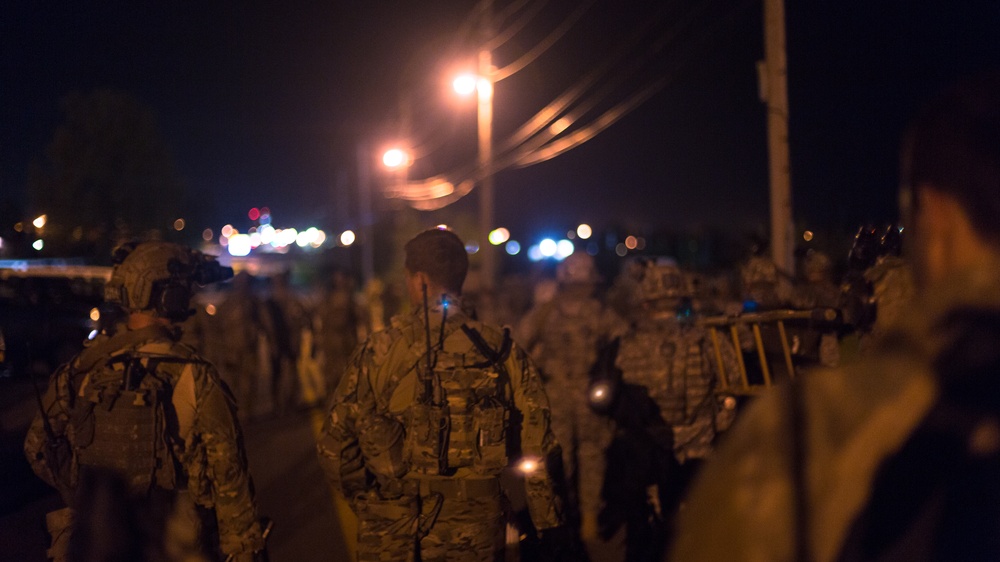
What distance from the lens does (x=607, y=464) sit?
7.27 metres

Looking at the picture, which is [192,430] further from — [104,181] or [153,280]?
[104,181]

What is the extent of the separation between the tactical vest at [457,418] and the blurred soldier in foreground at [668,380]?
8.79ft

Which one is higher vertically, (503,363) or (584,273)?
(584,273)

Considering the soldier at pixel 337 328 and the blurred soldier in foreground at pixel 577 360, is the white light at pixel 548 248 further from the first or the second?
the blurred soldier in foreground at pixel 577 360

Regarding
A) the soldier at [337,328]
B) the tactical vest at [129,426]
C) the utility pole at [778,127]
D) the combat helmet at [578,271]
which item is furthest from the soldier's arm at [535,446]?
the soldier at [337,328]

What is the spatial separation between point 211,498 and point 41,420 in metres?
0.79

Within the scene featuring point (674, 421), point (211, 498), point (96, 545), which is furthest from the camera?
point (674, 421)

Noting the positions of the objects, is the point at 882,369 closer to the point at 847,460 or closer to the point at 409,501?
the point at 847,460

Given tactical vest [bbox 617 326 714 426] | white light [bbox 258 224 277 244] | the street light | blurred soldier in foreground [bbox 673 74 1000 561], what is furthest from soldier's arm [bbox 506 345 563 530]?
white light [bbox 258 224 277 244]

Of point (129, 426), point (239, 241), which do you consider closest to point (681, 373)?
point (129, 426)

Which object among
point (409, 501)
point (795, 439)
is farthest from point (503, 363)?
point (795, 439)

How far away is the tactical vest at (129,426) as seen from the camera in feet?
11.1

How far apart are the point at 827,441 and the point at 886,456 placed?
0.24ft

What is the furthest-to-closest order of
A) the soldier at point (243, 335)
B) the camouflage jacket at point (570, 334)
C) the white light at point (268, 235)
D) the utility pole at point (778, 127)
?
the white light at point (268, 235)
the soldier at point (243, 335)
the utility pole at point (778, 127)
the camouflage jacket at point (570, 334)
